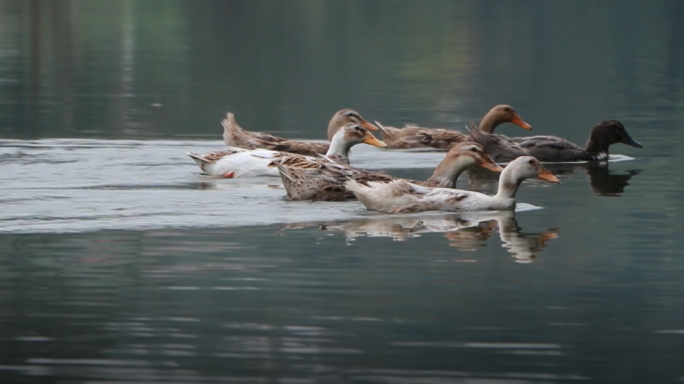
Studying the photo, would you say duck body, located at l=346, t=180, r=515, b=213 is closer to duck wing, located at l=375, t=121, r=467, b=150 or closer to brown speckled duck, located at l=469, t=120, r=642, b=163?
brown speckled duck, located at l=469, t=120, r=642, b=163

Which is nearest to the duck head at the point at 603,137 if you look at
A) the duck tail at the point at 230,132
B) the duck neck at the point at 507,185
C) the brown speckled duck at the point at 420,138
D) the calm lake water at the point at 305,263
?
the calm lake water at the point at 305,263

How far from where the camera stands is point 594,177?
773 inches

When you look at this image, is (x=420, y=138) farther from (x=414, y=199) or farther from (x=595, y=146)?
(x=414, y=199)

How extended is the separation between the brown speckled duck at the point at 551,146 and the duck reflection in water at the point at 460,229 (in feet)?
20.0

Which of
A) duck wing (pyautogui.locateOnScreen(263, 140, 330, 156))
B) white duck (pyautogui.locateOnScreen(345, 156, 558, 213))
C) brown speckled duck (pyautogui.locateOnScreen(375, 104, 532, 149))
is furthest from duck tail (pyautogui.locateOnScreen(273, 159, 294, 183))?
brown speckled duck (pyautogui.locateOnScreen(375, 104, 532, 149))

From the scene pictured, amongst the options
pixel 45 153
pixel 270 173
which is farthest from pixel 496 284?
pixel 45 153

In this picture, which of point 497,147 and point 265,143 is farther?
point 497,147

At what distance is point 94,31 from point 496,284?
50.5 m

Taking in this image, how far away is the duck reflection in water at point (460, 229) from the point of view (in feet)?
43.4

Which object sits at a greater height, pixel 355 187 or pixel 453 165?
pixel 453 165

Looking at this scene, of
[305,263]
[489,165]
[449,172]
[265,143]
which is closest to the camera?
[305,263]

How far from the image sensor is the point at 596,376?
29.5 ft

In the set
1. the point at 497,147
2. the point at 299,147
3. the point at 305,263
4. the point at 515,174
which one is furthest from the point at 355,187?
the point at 497,147

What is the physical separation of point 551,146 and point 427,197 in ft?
23.0
